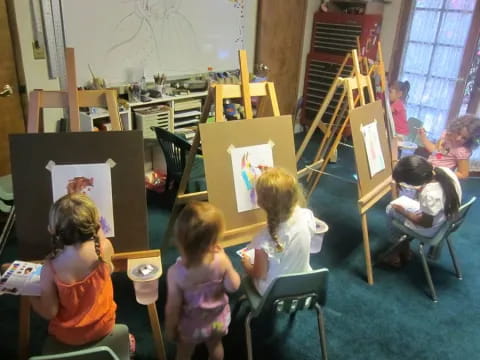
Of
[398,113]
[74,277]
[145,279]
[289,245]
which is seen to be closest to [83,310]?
[74,277]

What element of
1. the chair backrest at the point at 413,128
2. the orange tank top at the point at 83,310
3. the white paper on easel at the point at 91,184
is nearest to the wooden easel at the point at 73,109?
the white paper on easel at the point at 91,184

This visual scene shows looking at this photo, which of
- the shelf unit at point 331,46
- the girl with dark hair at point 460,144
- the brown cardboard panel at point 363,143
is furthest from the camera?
the shelf unit at point 331,46

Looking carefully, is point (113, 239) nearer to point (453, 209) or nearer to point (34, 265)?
point (34, 265)

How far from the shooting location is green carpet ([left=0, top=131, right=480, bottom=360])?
195 cm

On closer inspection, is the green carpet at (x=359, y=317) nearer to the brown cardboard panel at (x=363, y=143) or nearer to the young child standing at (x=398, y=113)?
the brown cardboard panel at (x=363, y=143)

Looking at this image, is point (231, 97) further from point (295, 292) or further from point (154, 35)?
point (154, 35)

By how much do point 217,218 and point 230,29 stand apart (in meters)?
3.12

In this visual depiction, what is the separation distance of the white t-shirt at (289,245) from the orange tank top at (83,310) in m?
0.61

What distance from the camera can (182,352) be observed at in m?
1.62

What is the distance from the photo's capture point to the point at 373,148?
2570 millimetres

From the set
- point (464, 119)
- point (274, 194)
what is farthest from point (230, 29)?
point (274, 194)


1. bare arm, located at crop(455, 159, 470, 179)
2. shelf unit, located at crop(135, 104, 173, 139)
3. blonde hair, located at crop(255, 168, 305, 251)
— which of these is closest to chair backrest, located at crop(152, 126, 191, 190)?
shelf unit, located at crop(135, 104, 173, 139)

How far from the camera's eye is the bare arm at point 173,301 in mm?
1378

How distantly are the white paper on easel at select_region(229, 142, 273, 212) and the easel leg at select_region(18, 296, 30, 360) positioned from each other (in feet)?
3.26
